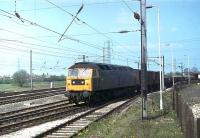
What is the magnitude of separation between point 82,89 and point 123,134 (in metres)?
16.4

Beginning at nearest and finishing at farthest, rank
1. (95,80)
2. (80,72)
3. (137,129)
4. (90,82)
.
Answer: (137,129), (90,82), (95,80), (80,72)

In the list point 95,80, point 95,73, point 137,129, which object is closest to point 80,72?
point 95,73

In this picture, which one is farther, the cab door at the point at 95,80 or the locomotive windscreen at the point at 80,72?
the locomotive windscreen at the point at 80,72

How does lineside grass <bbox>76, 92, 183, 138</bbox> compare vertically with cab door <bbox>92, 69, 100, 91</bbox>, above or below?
below

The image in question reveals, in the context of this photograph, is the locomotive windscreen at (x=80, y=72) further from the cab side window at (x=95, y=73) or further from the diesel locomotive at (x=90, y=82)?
the cab side window at (x=95, y=73)

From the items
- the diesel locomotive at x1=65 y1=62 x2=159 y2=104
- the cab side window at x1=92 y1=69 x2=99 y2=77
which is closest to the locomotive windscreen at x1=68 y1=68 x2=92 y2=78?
the diesel locomotive at x1=65 y1=62 x2=159 y2=104

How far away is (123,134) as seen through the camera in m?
17.1

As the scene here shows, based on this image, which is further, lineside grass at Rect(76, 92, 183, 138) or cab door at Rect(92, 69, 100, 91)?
cab door at Rect(92, 69, 100, 91)

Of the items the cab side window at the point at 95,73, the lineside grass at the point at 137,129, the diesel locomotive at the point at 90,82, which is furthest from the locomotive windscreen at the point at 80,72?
the lineside grass at the point at 137,129

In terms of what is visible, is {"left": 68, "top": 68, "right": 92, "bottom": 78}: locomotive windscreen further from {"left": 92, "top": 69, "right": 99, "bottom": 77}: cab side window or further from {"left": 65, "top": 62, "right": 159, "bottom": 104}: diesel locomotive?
{"left": 92, "top": 69, "right": 99, "bottom": 77}: cab side window

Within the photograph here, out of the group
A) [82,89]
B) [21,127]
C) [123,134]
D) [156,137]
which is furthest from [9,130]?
[82,89]

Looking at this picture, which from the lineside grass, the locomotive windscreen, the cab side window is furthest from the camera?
the cab side window

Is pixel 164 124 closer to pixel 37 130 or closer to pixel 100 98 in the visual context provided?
pixel 37 130

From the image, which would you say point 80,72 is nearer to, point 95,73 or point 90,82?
point 95,73
